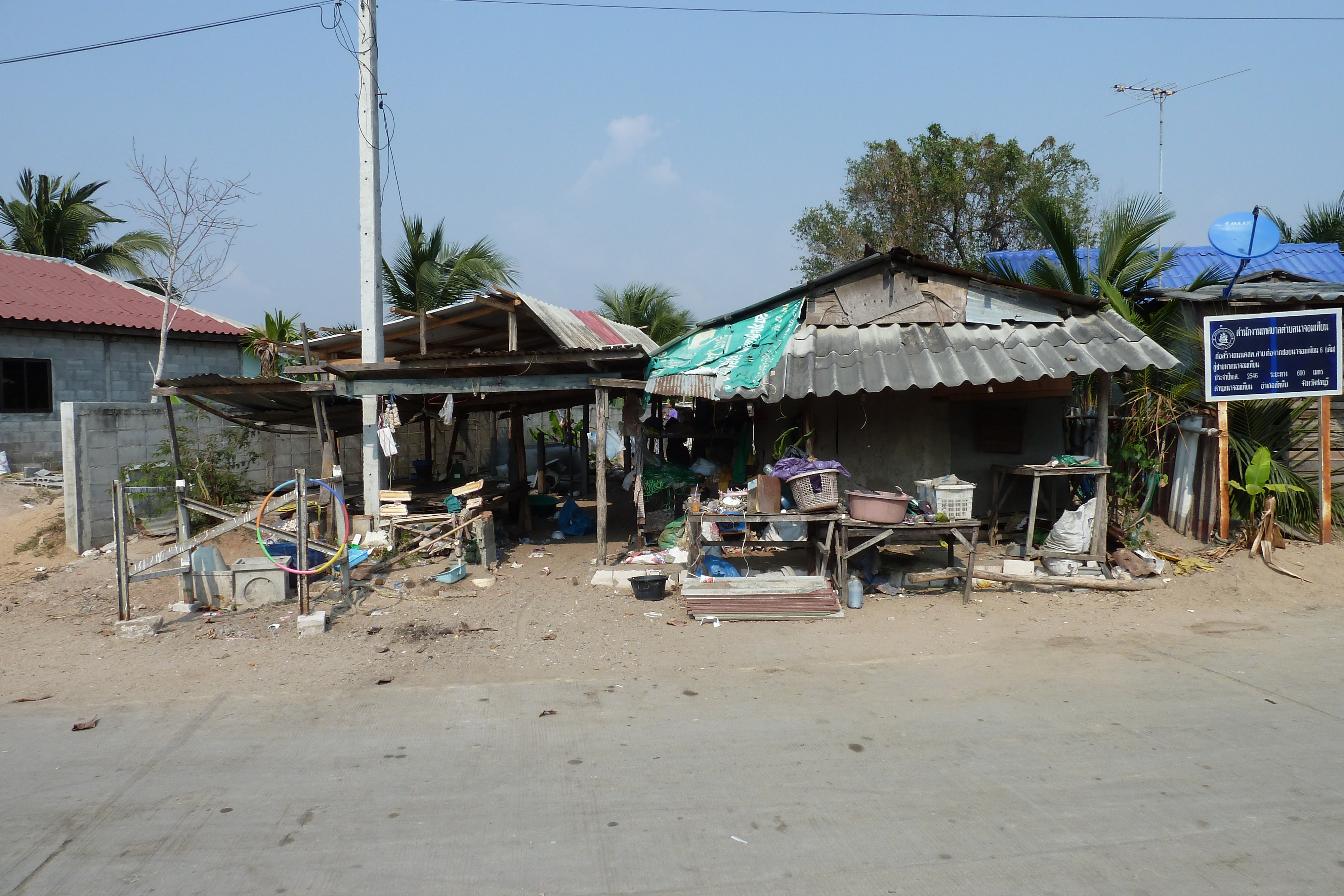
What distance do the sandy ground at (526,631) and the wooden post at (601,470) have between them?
46 cm

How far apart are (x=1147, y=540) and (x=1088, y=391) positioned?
2047 mm

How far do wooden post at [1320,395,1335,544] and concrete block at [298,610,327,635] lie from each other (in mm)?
11113

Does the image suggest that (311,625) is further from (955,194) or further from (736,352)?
(955,194)

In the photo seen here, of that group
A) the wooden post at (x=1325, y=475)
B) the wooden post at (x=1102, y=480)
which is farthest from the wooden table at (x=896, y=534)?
the wooden post at (x=1325, y=475)

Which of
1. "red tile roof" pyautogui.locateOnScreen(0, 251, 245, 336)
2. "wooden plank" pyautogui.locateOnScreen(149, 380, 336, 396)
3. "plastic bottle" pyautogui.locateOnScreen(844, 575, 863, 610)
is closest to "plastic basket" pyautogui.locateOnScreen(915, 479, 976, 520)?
"plastic bottle" pyautogui.locateOnScreen(844, 575, 863, 610)

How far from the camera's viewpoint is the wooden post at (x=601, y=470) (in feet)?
31.4

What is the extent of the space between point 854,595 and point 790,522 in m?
1.00

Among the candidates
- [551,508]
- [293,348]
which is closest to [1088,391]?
[551,508]

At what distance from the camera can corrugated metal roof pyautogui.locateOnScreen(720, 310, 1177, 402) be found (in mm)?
8727

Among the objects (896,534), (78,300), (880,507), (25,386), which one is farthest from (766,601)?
(78,300)

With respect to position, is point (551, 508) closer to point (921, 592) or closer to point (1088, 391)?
point (921, 592)

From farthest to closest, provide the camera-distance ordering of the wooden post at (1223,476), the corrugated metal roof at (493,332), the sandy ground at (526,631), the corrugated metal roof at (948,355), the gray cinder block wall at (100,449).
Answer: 1. the gray cinder block wall at (100,449)
2. the corrugated metal roof at (493,332)
3. the wooden post at (1223,476)
4. the corrugated metal roof at (948,355)
5. the sandy ground at (526,631)

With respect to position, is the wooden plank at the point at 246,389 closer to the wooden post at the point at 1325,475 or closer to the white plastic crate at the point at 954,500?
the white plastic crate at the point at 954,500

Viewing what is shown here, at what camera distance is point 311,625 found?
289 inches
